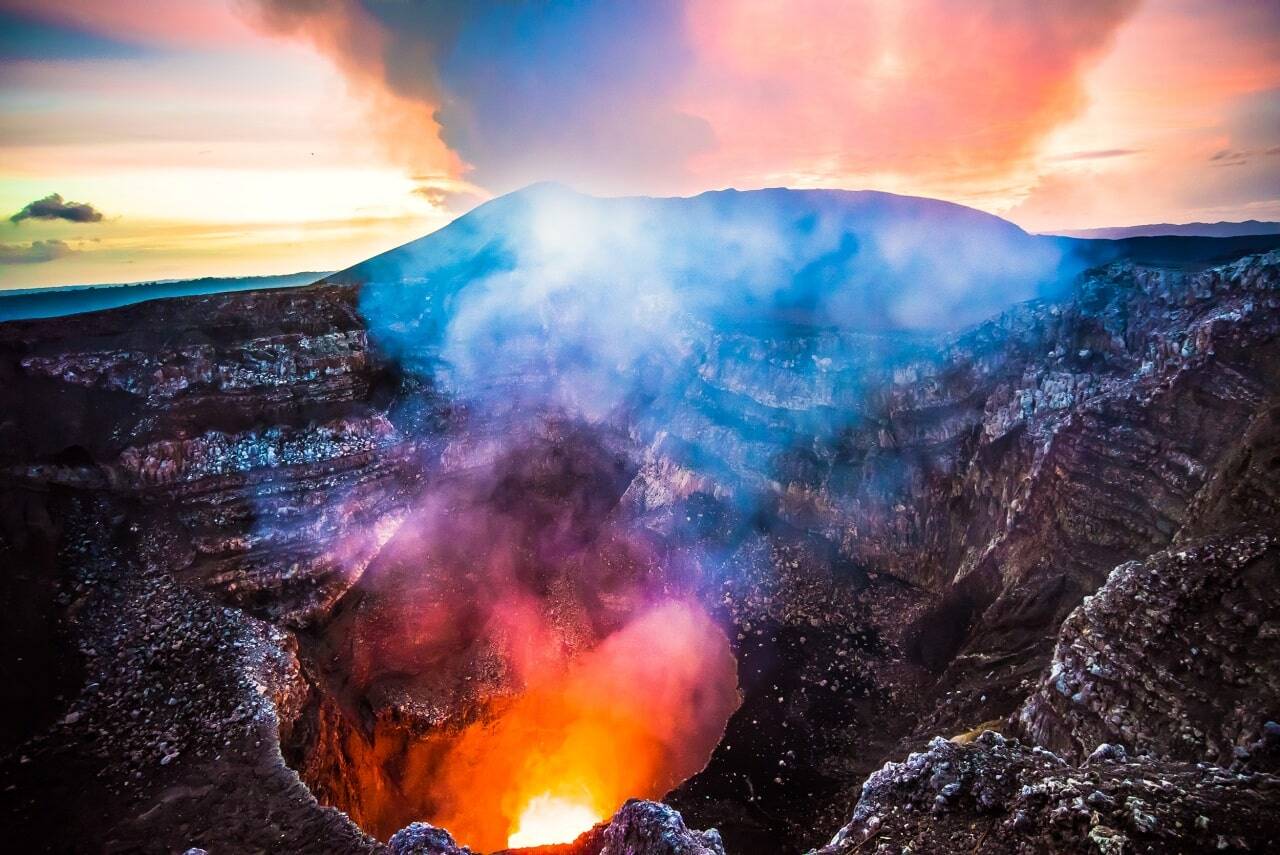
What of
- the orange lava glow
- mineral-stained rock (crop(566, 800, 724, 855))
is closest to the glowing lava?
the orange lava glow

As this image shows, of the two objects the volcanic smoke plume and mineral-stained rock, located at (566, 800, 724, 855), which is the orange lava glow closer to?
the volcanic smoke plume

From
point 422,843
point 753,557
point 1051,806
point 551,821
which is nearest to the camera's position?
point 1051,806

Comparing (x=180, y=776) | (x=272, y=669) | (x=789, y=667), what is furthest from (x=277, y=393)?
(x=789, y=667)

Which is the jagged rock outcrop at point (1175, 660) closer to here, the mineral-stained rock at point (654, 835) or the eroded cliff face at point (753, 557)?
the eroded cliff face at point (753, 557)

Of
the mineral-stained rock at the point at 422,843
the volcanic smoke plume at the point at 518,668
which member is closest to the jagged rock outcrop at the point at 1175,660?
the mineral-stained rock at the point at 422,843

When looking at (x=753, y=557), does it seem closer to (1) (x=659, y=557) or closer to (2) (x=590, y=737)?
(1) (x=659, y=557)

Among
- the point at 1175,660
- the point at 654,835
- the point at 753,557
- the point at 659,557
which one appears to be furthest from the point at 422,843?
the point at 753,557

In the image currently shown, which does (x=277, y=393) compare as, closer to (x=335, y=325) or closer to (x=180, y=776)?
(x=335, y=325)
